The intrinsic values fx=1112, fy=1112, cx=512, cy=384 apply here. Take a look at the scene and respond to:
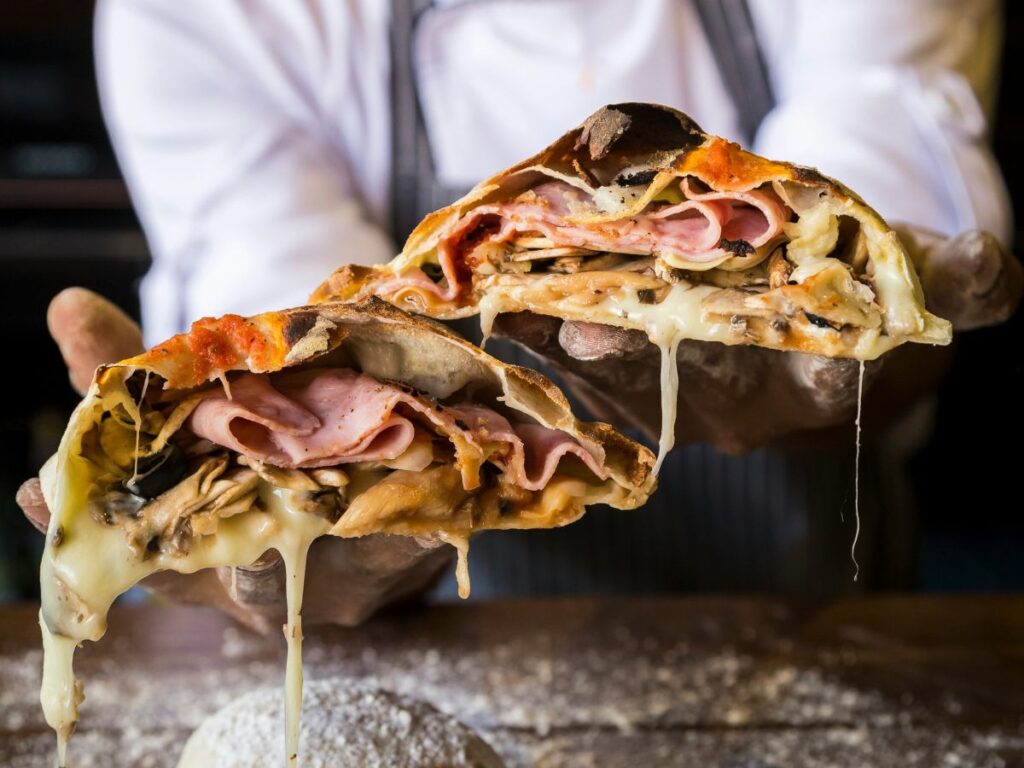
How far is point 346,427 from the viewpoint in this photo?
1120 millimetres

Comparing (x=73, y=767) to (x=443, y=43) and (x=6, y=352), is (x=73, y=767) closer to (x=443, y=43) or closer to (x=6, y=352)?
(x=443, y=43)

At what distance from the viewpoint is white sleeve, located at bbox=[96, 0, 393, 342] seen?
2139 mm

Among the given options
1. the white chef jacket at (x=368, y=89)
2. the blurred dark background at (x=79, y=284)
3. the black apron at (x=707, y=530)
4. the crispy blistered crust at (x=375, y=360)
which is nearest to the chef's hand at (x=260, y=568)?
the crispy blistered crust at (x=375, y=360)

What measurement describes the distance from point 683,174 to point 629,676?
934 millimetres

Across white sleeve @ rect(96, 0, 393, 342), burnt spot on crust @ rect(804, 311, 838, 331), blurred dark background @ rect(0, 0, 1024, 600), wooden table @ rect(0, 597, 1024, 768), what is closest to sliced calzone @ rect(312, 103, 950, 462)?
burnt spot on crust @ rect(804, 311, 838, 331)

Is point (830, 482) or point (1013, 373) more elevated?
point (1013, 373)

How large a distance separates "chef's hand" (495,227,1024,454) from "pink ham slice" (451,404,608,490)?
0.39ft

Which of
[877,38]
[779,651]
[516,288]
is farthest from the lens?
[877,38]

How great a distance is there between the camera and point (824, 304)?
3.71ft

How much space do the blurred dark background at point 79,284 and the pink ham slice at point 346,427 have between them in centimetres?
275

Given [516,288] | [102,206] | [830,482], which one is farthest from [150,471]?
[102,206]

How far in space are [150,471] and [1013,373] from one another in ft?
4.32

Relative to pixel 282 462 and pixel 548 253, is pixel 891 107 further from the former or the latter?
pixel 282 462

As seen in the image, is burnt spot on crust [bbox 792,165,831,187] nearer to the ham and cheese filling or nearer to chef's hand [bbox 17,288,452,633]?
the ham and cheese filling
